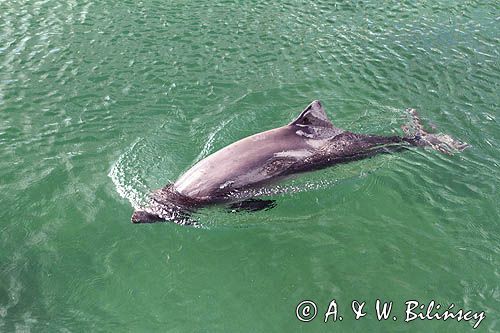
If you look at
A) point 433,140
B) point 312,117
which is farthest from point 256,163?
point 433,140

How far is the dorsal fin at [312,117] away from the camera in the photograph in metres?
11.0

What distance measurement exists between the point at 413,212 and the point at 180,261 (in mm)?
5149

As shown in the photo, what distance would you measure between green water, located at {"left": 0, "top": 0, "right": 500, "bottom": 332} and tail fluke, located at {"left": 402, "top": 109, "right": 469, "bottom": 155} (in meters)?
0.29

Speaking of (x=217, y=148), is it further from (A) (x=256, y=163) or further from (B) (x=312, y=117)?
(B) (x=312, y=117)

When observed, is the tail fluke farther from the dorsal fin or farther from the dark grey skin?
the dorsal fin

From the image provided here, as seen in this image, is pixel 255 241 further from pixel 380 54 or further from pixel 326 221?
pixel 380 54

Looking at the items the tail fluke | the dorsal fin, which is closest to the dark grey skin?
the dorsal fin

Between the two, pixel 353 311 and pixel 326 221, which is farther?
pixel 326 221

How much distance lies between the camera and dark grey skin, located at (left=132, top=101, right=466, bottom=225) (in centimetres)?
973

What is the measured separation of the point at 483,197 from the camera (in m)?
11.0

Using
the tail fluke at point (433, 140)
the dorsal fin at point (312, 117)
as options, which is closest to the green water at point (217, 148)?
the tail fluke at point (433, 140)

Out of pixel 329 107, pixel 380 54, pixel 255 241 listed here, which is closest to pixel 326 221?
pixel 255 241

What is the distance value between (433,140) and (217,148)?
5.60 m

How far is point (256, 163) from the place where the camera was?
10.1 meters
